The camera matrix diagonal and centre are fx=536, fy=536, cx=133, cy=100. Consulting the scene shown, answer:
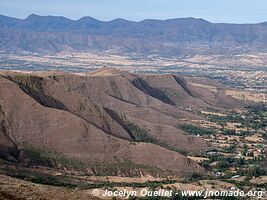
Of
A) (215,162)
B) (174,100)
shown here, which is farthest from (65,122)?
(174,100)

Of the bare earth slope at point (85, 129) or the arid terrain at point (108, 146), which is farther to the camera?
the bare earth slope at point (85, 129)

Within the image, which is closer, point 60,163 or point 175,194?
point 175,194

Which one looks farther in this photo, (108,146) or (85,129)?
(85,129)

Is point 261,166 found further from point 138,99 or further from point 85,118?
point 138,99

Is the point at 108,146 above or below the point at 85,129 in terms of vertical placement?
below
